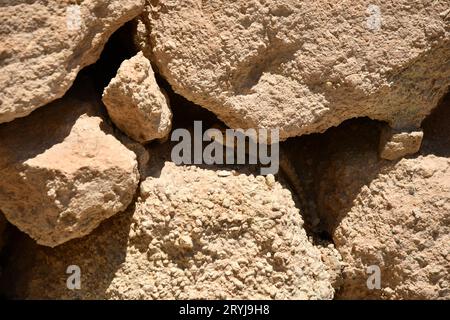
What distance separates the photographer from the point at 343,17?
4.85 feet

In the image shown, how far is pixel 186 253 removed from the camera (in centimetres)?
145

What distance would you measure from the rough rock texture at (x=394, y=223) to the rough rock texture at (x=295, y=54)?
173mm

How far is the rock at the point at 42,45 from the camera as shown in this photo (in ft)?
4.12

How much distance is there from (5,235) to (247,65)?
0.71 meters

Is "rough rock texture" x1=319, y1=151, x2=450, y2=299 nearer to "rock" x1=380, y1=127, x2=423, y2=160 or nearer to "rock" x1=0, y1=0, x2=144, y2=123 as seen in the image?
"rock" x1=380, y1=127, x2=423, y2=160

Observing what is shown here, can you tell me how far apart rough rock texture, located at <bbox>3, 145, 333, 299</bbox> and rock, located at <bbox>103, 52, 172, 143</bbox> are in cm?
12

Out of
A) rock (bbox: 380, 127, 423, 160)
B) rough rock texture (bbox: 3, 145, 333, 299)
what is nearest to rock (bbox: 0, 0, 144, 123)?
rough rock texture (bbox: 3, 145, 333, 299)

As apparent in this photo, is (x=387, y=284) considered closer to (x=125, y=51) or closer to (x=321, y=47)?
(x=321, y=47)

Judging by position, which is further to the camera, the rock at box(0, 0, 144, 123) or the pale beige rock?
the pale beige rock

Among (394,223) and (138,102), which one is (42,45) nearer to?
(138,102)

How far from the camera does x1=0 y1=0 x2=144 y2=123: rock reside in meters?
1.26

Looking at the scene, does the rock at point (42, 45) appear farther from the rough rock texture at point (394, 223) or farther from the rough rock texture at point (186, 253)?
the rough rock texture at point (394, 223)

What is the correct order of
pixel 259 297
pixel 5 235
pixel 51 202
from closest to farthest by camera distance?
pixel 51 202, pixel 259 297, pixel 5 235
